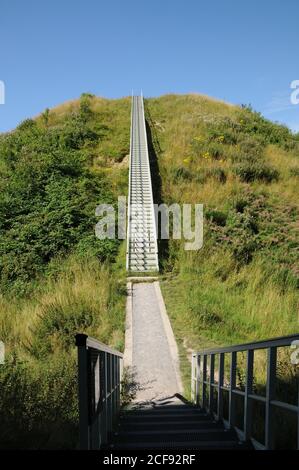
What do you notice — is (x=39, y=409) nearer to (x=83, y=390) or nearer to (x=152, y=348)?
(x=83, y=390)

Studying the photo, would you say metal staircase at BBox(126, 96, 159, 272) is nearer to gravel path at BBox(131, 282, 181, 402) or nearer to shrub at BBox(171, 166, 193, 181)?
shrub at BBox(171, 166, 193, 181)

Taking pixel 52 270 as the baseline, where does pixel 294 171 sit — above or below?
above

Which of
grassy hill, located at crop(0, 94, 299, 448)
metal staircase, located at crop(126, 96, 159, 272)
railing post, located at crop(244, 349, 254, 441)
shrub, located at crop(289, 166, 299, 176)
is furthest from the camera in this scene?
shrub, located at crop(289, 166, 299, 176)

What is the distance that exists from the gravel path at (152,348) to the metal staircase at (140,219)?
2055mm

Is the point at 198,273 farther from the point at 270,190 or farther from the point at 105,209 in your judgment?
the point at 270,190

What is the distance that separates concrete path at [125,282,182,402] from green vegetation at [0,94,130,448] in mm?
387

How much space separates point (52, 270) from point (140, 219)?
5271 mm

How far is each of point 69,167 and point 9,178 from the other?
120 inches

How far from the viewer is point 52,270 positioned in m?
14.3

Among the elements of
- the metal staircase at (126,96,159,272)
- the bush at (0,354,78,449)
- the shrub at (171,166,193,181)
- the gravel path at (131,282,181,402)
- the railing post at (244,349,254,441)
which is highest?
the shrub at (171,166,193,181)

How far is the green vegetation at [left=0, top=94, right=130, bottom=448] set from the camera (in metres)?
5.59

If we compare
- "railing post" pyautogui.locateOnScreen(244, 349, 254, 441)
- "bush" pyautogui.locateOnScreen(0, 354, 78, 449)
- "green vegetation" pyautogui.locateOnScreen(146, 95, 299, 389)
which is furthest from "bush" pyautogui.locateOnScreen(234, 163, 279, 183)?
"railing post" pyautogui.locateOnScreen(244, 349, 254, 441)

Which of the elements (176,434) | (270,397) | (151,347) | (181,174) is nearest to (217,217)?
(181,174)

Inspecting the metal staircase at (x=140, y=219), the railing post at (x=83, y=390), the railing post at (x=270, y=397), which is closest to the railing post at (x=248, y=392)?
the railing post at (x=270, y=397)
